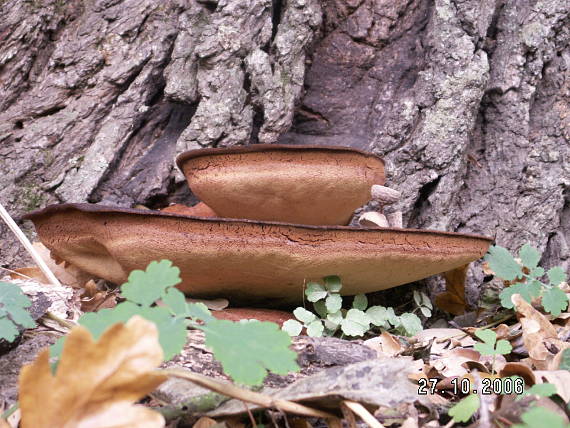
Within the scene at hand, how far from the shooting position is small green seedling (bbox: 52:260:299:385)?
81 cm

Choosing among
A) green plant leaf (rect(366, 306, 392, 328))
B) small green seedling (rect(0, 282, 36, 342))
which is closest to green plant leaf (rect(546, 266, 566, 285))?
green plant leaf (rect(366, 306, 392, 328))

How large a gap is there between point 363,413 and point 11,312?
69cm

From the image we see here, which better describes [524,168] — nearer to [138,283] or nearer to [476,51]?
[476,51]

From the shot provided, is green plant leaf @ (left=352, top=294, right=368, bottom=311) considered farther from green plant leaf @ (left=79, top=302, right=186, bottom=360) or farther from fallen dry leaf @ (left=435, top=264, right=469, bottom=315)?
green plant leaf @ (left=79, top=302, right=186, bottom=360)

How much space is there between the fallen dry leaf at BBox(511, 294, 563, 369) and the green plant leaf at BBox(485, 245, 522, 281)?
9cm

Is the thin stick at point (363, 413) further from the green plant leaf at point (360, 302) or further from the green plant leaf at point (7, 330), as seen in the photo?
the green plant leaf at point (360, 302)

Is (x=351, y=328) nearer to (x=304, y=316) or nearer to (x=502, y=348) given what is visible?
(x=304, y=316)

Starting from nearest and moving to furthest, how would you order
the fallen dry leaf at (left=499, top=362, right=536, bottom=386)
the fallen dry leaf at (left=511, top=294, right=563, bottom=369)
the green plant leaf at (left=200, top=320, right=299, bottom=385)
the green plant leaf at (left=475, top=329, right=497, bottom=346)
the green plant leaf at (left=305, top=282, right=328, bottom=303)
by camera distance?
the green plant leaf at (left=200, top=320, right=299, bottom=385) → the fallen dry leaf at (left=499, top=362, right=536, bottom=386) → the green plant leaf at (left=475, top=329, right=497, bottom=346) → the fallen dry leaf at (left=511, top=294, right=563, bottom=369) → the green plant leaf at (left=305, top=282, right=328, bottom=303)

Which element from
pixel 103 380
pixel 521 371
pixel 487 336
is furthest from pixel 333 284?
pixel 103 380

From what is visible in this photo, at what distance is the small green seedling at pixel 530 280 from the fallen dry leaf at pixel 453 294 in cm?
26

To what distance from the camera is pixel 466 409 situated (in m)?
1.02

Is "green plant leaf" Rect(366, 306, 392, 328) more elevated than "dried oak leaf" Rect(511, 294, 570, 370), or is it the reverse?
"dried oak leaf" Rect(511, 294, 570, 370)

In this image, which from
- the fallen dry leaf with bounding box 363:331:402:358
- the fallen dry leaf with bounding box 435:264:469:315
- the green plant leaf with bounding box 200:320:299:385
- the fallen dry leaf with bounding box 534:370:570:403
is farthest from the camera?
the fallen dry leaf with bounding box 435:264:469:315

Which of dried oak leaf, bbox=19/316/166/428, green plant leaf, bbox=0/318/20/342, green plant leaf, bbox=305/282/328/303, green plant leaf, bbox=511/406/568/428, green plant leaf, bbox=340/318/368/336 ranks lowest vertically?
green plant leaf, bbox=340/318/368/336
